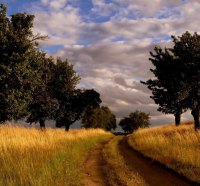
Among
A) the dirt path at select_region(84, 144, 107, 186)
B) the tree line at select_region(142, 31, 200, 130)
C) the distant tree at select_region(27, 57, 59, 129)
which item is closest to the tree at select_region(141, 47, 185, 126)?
the tree line at select_region(142, 31, 200, 130)

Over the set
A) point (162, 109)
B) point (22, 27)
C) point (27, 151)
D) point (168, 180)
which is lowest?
point (168, 180)

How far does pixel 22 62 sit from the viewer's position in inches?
1054

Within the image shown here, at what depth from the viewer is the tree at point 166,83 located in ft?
142

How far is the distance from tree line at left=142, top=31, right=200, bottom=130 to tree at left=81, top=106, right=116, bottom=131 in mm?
34860

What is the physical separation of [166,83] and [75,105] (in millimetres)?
12468

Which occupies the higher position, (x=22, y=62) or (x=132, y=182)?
(x=22, y=62)

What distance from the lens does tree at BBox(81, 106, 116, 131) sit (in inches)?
3401

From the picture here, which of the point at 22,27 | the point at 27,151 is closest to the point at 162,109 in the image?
the point at 22,27

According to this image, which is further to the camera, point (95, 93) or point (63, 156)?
point (95, 93)

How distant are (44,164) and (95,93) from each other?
4047 centimetres

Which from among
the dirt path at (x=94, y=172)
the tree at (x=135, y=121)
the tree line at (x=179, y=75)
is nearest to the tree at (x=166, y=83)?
the tree line at (x=179, y=75)

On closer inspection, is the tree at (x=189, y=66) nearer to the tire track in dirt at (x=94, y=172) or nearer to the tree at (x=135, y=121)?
the tire track in dirt at (x=94, y=172)

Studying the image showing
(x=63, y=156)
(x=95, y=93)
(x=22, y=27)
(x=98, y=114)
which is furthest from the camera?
(x=98, y=114)

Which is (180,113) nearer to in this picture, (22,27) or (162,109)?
(162,109)
